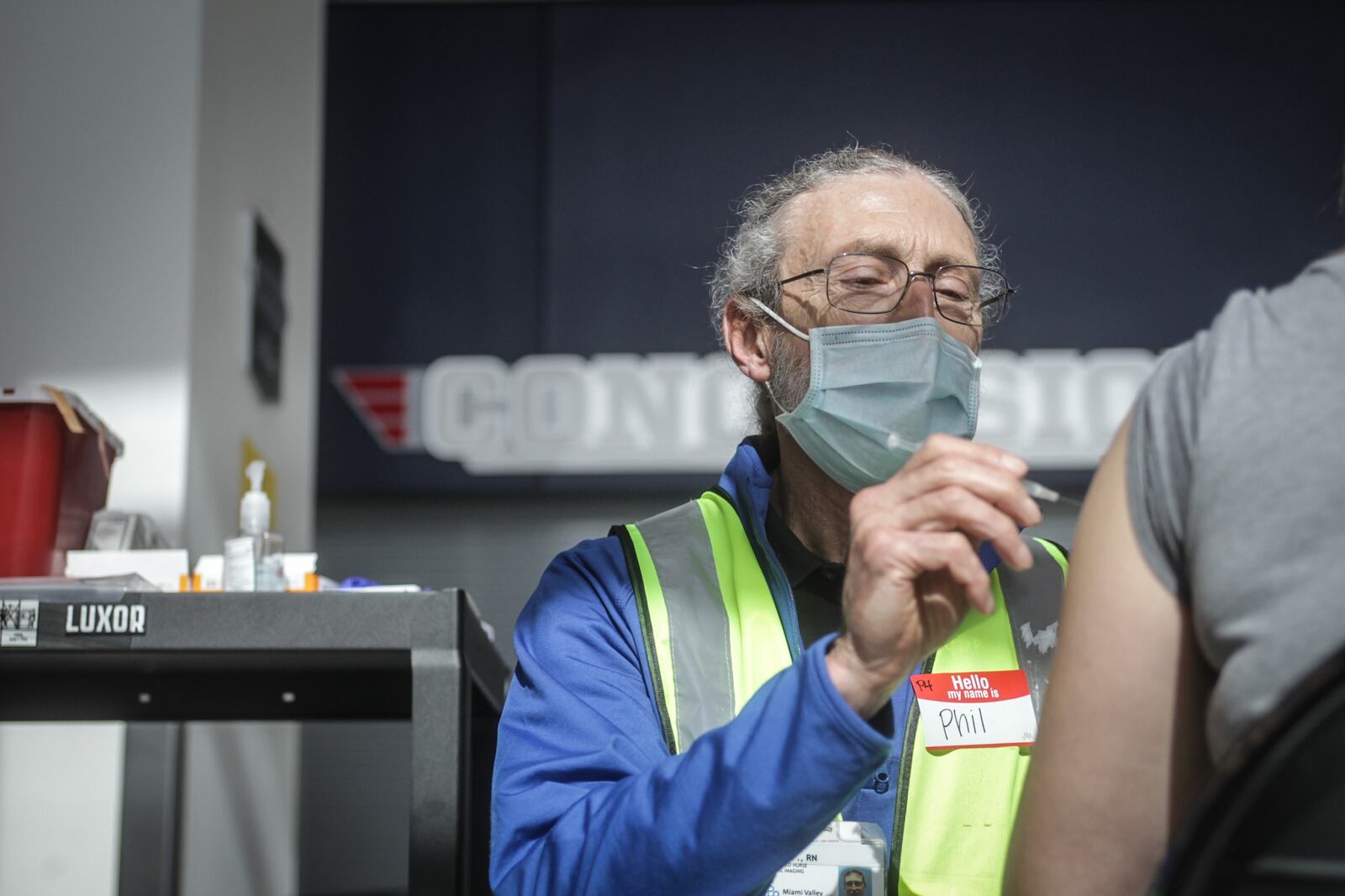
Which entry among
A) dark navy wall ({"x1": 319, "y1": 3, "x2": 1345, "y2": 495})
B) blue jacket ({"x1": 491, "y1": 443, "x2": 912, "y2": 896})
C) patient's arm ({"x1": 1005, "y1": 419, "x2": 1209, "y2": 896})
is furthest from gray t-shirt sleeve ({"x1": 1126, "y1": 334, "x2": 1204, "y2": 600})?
dark navy wall ({"x1": 319, "y1": 3, "x2": 1345, "y2": 495})

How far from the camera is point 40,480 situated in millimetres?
1827

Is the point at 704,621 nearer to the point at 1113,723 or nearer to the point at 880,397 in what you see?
the point at 880,397

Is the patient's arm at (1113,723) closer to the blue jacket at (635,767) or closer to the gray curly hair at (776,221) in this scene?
the blue jacket at (635,767)

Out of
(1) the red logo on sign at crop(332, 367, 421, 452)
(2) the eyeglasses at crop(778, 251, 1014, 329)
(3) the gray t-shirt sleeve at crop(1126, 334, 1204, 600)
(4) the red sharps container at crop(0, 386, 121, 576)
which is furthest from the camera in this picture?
(1) the red logo on sign at crop(332, 367, 421, 452)

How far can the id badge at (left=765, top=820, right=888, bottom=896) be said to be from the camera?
1.33 metres

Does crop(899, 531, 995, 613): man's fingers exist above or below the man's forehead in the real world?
below

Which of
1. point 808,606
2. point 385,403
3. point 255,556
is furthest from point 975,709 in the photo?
point 385,403

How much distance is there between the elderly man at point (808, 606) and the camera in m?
1.03

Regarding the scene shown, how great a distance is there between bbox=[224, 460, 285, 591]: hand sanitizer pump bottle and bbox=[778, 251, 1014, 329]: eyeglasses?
759mm

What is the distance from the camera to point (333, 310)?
4273 millimetres

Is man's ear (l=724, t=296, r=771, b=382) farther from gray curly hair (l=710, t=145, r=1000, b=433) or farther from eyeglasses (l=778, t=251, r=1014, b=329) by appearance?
eyeglasses (l=778, t=251, r=1014, b=329)

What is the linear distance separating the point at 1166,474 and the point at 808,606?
876 mm

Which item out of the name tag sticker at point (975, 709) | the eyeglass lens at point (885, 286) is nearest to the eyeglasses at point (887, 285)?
the eyeglass lens at point (885, 286)

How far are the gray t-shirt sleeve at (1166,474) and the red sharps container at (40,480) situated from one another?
4.87ft
